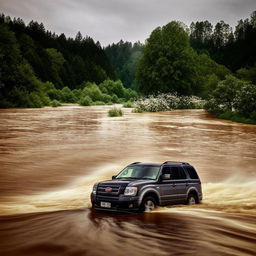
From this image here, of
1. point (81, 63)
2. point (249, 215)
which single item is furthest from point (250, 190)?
point (81, 63)

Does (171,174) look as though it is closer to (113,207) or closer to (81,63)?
(113,207)

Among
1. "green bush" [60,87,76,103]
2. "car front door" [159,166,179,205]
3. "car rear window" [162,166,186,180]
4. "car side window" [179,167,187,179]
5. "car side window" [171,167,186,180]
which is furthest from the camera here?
"green bush" [60,87,76,103]

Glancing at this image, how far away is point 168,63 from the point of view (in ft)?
275

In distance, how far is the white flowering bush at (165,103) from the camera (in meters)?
76.3

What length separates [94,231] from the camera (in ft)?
33.9

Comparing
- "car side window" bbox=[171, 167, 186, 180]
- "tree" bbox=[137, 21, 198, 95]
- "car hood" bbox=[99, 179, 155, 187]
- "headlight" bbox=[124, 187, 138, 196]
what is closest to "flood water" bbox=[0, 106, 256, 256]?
"headlight" bbox=[124, 187, 138, 196]

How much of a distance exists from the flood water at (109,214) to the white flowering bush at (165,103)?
36.4 meters

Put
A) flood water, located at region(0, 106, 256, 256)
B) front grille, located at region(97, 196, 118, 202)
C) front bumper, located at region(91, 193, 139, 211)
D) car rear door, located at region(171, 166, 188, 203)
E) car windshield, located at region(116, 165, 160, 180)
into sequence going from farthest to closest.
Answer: car rear door, located at region(171, 166, 188, 203) < car windshield, located at region(116, 165, 160, 180) < front grille, located at region(97, 196, 118, 202) < front bumper, located at region(91, 193, 139, 211) < flood water, located at region(0, 106, 256, 256)

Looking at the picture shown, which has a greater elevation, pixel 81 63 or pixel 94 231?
pixel 81 63

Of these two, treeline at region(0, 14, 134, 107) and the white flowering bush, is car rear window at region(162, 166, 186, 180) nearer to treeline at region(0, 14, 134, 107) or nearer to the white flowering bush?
the white flowering bush

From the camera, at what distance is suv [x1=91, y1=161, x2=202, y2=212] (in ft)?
38.4

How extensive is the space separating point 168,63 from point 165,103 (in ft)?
29.6

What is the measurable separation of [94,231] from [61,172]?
12.2 metres

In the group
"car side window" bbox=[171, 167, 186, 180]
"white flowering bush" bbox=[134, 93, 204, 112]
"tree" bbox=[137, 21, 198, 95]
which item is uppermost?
"tree" bbox=[137, 21, 198, 95]
